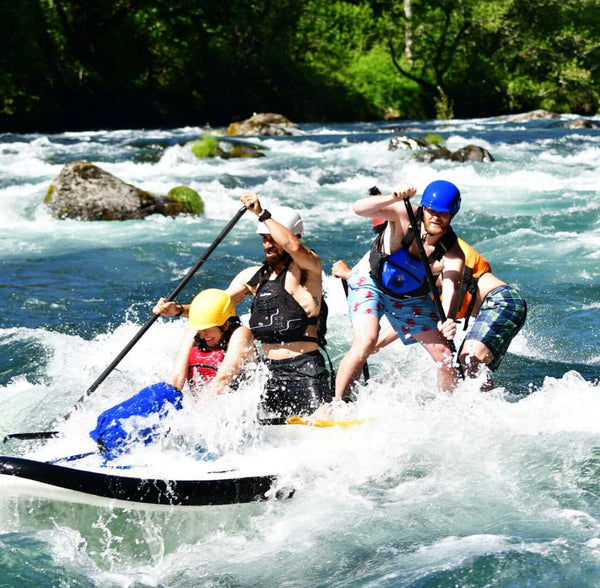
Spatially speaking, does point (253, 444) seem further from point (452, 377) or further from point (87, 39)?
point (87, 39)

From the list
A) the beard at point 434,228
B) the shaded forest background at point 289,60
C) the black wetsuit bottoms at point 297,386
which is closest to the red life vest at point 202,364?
the black wetsuit bottoms at point 297,386

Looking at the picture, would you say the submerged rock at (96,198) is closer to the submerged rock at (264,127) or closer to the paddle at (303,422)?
the paddle at (303,422)

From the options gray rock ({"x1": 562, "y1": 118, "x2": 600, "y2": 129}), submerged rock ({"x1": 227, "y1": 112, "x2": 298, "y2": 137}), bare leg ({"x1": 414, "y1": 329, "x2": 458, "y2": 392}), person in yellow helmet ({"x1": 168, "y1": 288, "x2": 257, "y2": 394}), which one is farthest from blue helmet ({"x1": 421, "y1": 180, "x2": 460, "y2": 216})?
gray rock ({"x1": 562, "y1": 118, "x2": 600, "y2": 129})

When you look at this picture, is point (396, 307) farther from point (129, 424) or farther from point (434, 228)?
point (129, 424)

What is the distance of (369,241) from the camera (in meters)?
12.5

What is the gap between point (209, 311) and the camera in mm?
5266

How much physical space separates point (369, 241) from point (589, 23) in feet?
96.7

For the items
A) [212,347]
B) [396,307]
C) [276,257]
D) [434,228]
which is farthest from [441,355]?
[212,347]

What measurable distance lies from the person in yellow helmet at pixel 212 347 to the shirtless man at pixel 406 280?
727 millimetres

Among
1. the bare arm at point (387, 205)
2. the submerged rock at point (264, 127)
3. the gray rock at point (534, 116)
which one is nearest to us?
the bare arm at point (387, 205)

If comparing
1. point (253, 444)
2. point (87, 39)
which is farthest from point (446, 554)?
point (87, 39)

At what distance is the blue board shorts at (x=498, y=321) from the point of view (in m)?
5.72

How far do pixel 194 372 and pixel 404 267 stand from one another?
4.69ft

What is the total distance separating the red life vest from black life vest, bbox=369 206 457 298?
43.0 inches
